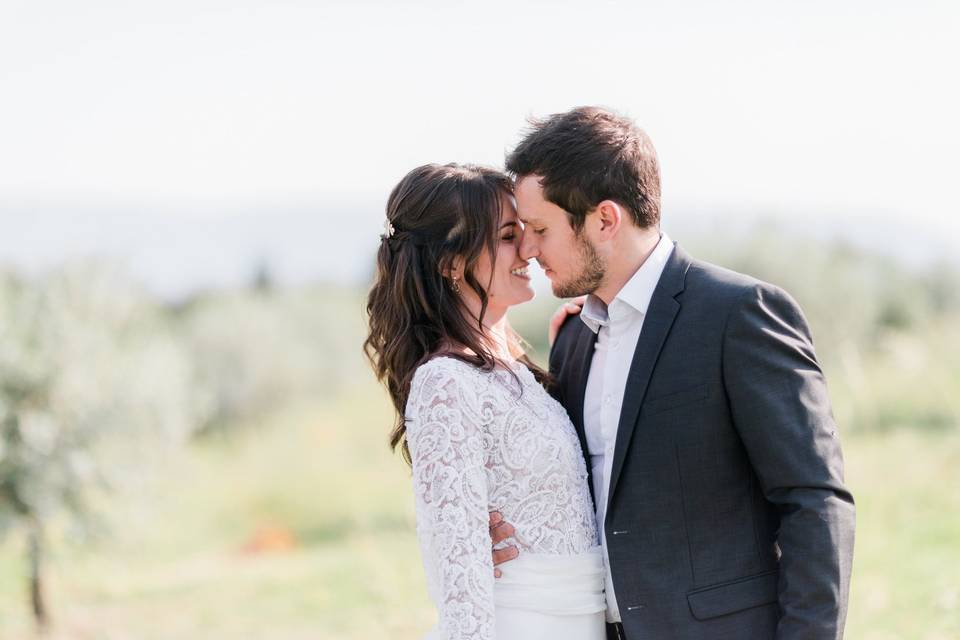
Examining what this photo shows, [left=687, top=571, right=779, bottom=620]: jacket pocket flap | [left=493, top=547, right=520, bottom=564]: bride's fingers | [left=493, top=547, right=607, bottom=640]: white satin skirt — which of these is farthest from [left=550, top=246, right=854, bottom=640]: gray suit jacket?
[left=493, top=547, right=520, bottom=564]: bride's fingers

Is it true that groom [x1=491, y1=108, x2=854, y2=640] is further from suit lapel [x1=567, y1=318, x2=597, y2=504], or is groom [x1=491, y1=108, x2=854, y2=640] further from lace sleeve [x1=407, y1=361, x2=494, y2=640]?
lace sleeve [x1=407, y1=361, x2=494, y2=640]

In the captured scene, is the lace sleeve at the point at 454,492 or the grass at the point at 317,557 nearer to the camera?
the lace sleeve at the point at 454,492

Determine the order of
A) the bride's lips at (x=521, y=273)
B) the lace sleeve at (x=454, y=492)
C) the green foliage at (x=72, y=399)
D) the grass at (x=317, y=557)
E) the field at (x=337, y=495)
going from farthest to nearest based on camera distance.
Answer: the green foliage at (x=72, y=399), the field at (x=337, y=495), the grass at (x=317, y=557), the bride's lips at (x=521, y=273), the lace sleeve at (x=454, y=492)

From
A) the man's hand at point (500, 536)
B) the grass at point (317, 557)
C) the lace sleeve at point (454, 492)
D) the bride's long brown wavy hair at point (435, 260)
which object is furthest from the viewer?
the grass at point (317, 557)

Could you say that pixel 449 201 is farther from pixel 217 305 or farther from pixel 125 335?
pixel 217 305

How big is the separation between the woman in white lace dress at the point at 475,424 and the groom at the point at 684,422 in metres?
0.08

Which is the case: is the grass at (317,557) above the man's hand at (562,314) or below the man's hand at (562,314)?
below

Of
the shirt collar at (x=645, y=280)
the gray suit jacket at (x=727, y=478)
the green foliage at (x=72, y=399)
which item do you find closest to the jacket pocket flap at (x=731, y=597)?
the gray suit jacket at (x=727, y=478)

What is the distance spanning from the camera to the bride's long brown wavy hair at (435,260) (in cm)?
282

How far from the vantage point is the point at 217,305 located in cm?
1988

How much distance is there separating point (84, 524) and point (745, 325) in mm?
7524

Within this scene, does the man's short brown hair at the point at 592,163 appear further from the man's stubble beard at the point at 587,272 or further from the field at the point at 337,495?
the field at the point at 337,495

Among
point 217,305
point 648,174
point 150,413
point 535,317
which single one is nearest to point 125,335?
point 150,413

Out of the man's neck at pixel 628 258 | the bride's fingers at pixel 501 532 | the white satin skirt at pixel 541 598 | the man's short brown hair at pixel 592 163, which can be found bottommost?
the white satin skirt at pixel 541 598
